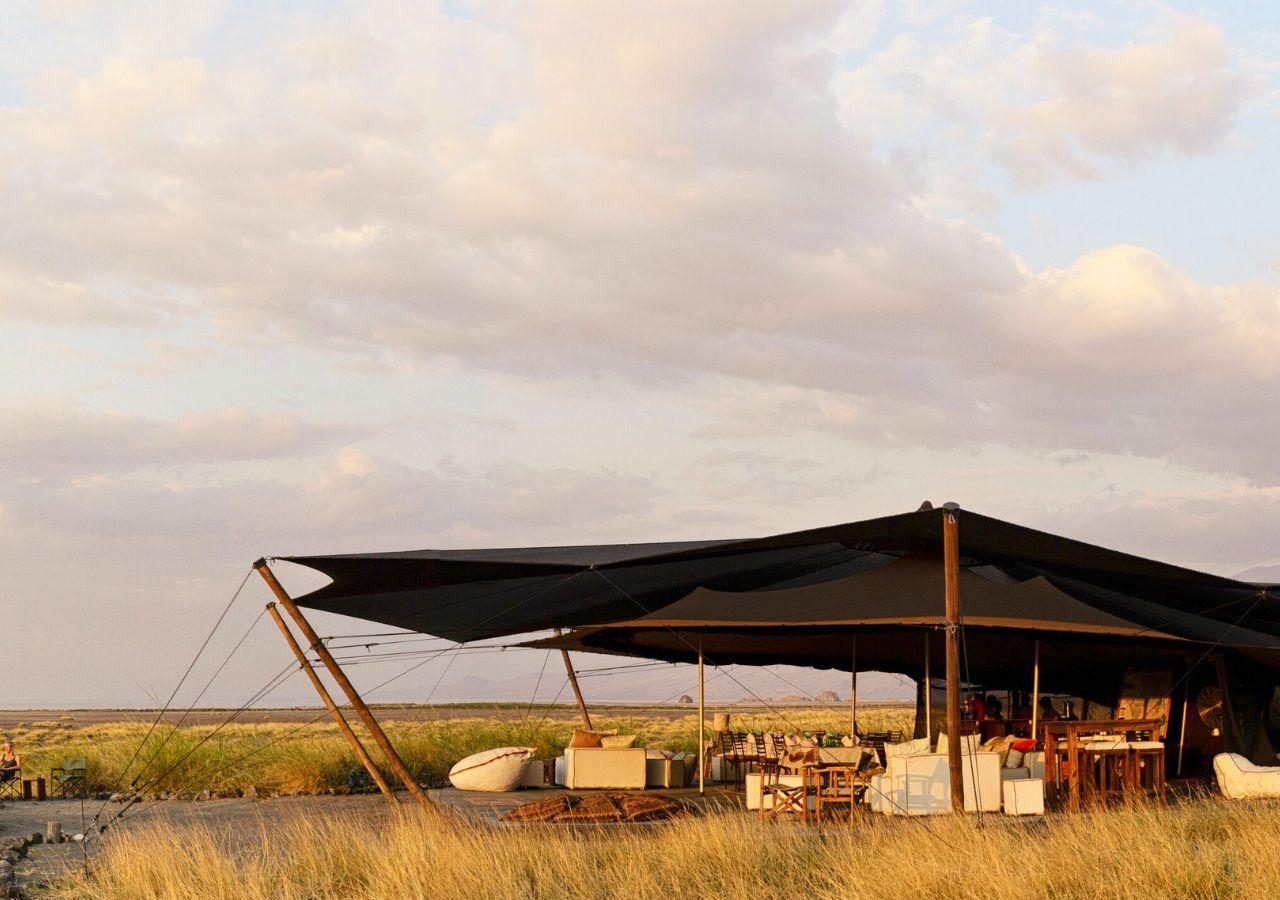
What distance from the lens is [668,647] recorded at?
1794cm

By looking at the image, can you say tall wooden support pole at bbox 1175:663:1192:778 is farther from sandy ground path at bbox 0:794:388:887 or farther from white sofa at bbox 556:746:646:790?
sandy ground path at bbox 0:794:388:887

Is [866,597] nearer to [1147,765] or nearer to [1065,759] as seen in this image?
[1065,759]

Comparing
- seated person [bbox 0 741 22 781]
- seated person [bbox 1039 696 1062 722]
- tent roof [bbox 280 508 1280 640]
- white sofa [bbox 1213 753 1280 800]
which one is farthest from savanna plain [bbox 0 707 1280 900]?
seated person [bbox 1039 696 1062 722]

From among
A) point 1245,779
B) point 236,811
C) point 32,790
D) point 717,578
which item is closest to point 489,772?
point 236,811

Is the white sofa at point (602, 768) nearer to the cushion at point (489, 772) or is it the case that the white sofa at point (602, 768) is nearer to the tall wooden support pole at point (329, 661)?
the cushion at point (489, 772)

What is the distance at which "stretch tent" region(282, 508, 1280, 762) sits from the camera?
431 inches

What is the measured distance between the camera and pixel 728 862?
8242 millimetres

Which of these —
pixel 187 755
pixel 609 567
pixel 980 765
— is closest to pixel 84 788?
pixel 187 755

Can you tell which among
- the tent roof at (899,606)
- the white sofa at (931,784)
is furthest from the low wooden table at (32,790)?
the white sofa at (931,784)

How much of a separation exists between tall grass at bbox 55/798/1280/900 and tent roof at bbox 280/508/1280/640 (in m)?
2.30

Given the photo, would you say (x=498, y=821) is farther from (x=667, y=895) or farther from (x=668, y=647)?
(x=668, y=647)

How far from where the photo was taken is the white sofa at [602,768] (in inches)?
599

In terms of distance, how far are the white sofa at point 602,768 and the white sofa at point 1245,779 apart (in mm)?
6171

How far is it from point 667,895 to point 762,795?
157 inches
